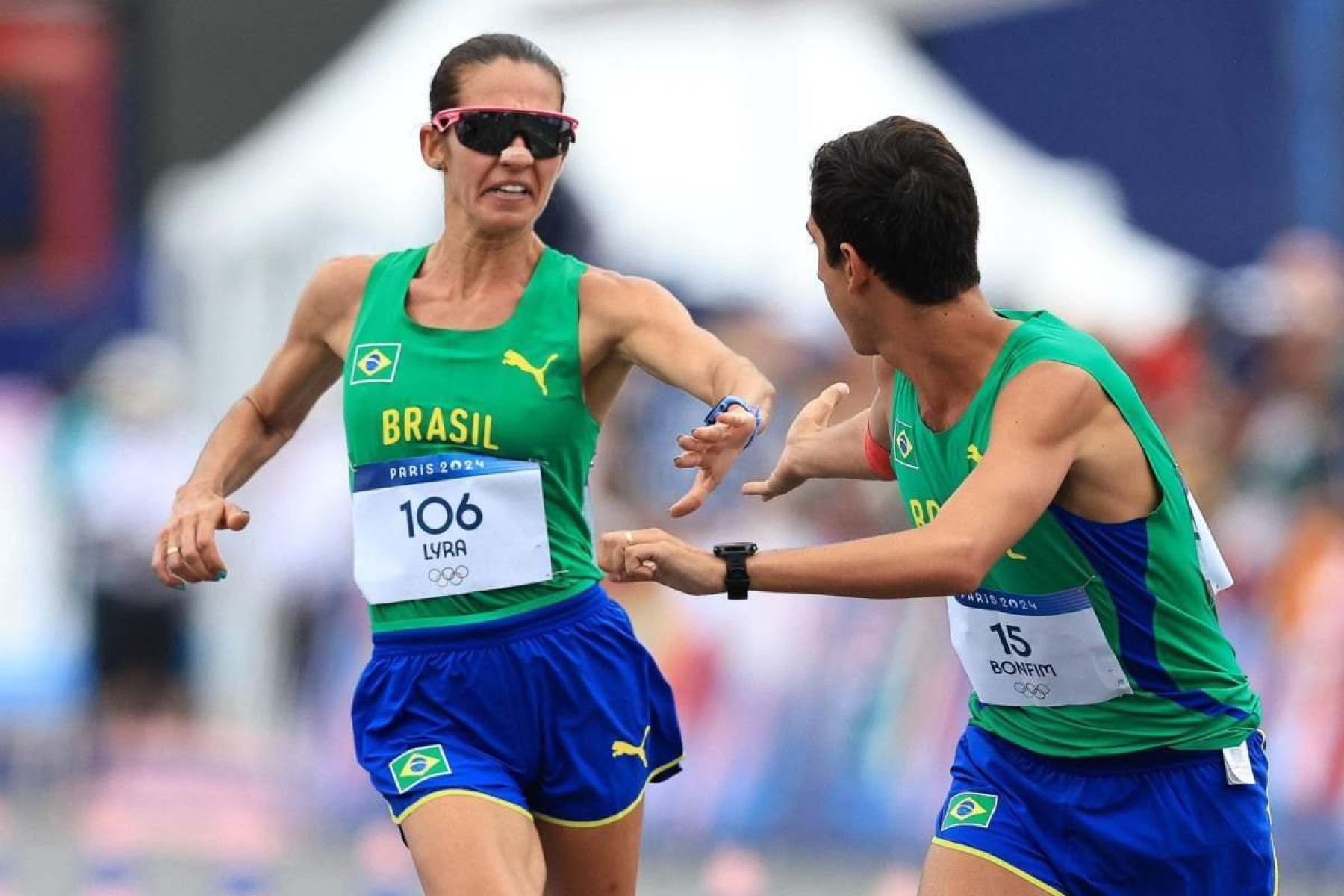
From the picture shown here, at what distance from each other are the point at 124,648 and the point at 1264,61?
722 cm

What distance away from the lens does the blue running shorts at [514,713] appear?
5352 millimetres

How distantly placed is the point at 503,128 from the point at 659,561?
60.1 inches

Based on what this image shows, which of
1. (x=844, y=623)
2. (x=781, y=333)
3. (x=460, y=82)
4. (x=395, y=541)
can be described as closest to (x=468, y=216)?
(x=460, y=82)

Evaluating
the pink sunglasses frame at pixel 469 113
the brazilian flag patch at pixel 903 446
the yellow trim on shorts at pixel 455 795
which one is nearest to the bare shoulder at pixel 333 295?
the pink sunglasses frame at pixel 469 113

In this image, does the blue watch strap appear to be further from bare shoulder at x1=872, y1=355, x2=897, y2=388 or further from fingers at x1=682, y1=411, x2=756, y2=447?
bare shoulder at x1=872, y1=355, x2=897, y2=388

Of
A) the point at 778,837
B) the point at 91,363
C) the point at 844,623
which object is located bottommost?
the point at 778,837

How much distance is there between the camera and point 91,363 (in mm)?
15102

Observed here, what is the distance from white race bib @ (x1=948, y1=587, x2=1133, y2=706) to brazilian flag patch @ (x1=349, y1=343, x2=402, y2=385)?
1.46m

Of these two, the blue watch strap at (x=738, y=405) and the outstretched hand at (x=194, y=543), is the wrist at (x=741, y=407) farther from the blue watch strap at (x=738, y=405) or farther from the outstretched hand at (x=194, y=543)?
the outstretched hand at (x=194, y=543)

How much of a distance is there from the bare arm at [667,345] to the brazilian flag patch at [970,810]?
35.3 inches

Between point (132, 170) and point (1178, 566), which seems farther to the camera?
point (132, 170)

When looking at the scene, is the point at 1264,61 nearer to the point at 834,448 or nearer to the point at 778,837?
the point at 778,837

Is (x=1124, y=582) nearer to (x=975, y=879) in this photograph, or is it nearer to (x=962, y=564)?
(x=962, y=564)

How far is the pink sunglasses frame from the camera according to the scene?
17.8 ft
